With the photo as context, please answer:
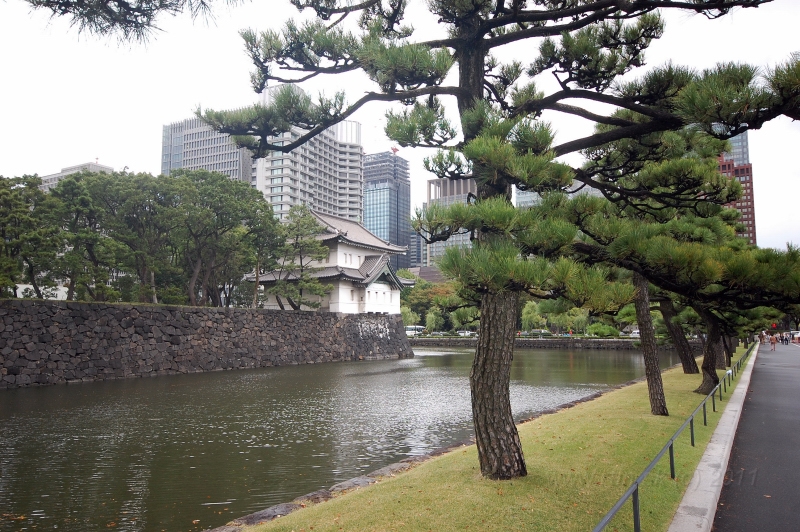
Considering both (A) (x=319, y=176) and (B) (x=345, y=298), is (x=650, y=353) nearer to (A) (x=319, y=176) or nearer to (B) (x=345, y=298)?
(B) (x=345, y=298)

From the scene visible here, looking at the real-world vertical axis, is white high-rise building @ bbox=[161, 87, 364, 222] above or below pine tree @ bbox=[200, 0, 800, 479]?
above

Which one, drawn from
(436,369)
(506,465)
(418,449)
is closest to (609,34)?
(506,465)

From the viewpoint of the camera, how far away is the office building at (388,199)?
53.1 metres

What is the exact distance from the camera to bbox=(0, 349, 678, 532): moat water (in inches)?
218

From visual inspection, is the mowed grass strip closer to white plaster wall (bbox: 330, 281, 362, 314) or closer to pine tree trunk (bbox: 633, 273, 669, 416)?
pine tree trunk (bbox: 633, 273, 669, 416)

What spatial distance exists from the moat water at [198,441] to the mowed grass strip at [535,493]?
4.55 feet

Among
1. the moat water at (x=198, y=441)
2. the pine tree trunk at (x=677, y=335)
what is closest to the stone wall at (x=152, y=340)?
the moat water at (x=198, y=441)

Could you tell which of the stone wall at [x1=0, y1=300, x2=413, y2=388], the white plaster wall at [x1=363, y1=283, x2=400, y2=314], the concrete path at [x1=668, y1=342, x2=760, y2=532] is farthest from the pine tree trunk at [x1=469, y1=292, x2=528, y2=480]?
the white plaster wall at [x1=363, y1=283, x2=400, y2=314]

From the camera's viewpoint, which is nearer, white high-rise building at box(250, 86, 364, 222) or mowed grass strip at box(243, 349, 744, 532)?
mowed grass strip at box(243, 349, 744, 532)

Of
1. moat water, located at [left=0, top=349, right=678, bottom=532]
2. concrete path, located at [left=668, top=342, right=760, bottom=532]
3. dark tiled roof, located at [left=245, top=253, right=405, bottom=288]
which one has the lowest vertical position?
moat water, located at [left=0, top=349, right=678, bottom=532]

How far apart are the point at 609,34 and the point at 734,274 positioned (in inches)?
108

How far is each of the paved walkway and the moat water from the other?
13.0ft

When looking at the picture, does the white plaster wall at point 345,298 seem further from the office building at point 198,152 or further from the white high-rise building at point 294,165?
the office building at point 198,152

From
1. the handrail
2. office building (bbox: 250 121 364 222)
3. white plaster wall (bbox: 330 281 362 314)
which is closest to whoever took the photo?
the handrail
